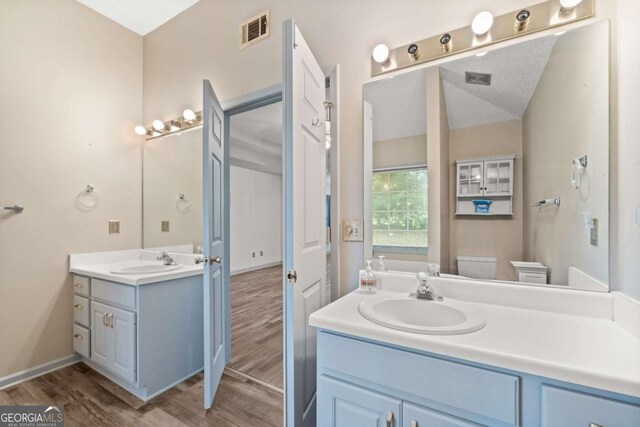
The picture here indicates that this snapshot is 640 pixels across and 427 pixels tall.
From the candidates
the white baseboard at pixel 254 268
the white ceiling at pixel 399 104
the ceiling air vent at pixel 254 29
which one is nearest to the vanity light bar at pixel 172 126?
the ceiling air vent at pixel 254 29

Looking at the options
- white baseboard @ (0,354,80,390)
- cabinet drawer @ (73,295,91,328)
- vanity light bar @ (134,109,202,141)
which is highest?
vanity light bar @ (134,109,202,141)

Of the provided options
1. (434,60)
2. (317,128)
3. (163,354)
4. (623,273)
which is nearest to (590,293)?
(623,273)

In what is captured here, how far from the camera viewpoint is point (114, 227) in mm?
2529

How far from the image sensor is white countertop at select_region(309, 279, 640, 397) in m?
0.69

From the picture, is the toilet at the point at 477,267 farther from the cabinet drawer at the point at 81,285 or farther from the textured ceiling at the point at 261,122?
the textured ceiling at the point at 261,122

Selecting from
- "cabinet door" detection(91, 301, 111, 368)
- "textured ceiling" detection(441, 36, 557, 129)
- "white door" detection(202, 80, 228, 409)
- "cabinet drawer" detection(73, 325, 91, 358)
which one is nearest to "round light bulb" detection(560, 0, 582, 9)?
"textured ceiling" detection(441, 36, 557, 129)

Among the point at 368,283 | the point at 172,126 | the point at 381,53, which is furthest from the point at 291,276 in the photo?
the point at 172,126

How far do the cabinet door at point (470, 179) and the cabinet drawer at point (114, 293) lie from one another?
2015 millimetres

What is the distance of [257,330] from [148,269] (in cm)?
125

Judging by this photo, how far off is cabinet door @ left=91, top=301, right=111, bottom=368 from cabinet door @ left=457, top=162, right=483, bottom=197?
2410 mm

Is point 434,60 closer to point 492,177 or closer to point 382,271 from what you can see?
point 492,177

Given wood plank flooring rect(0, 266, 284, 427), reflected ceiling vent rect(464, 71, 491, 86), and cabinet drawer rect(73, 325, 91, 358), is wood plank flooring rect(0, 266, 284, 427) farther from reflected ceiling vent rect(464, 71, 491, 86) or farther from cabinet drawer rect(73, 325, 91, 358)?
reflected ceiling vent rect(464, 71, 491, 86)

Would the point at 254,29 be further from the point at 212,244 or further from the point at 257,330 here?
the point at 257,330

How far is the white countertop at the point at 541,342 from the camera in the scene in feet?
2.26
